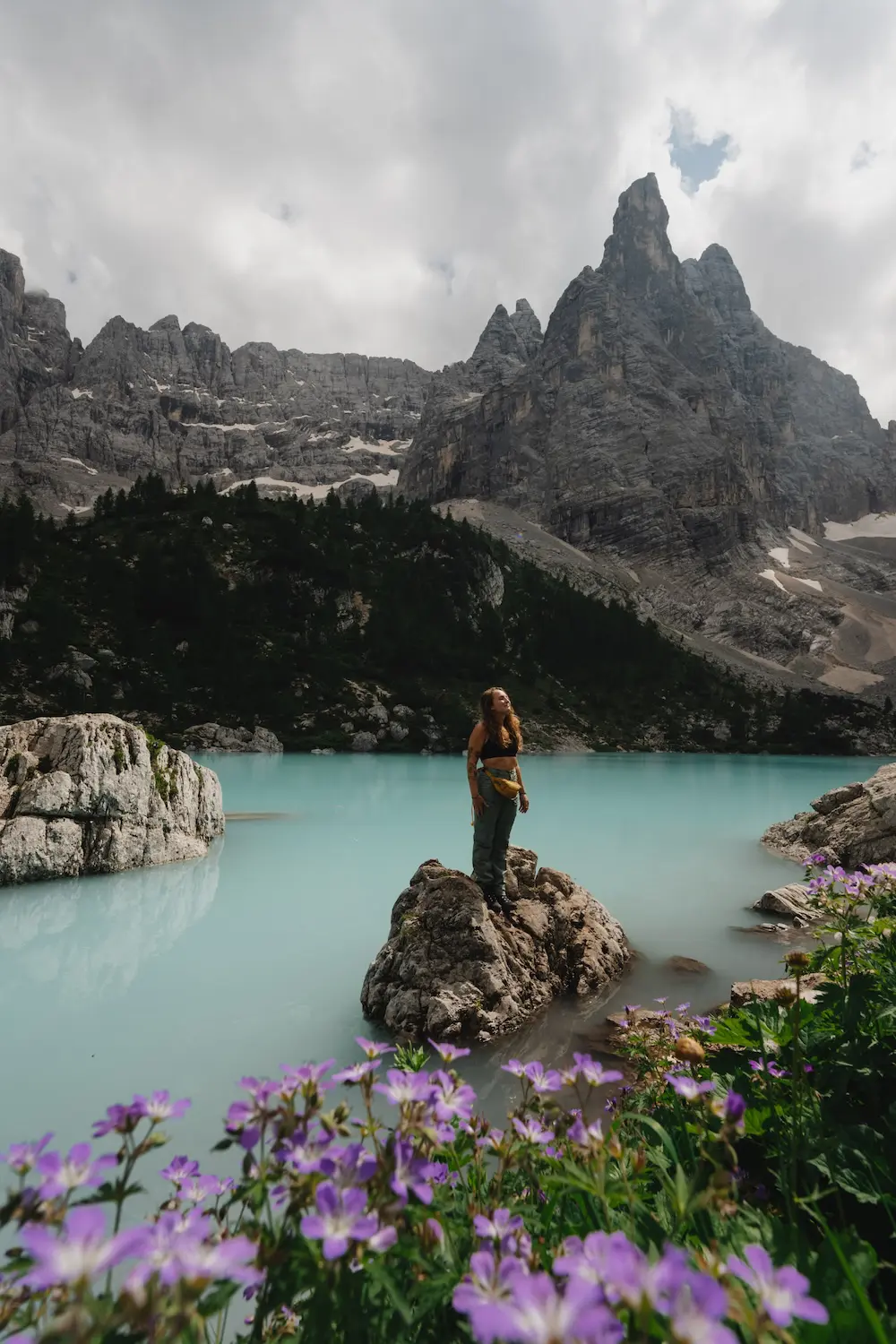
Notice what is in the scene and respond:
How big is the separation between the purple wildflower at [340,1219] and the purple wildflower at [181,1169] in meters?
0.58

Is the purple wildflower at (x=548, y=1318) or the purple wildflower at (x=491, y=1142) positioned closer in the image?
the purple wildflower at (x=548, y=1318)

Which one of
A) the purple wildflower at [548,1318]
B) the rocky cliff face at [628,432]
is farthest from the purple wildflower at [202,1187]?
the rocky cliff face at [628,432]

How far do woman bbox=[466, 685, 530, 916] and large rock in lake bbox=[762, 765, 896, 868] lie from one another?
5.15m

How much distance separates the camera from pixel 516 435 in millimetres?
151625

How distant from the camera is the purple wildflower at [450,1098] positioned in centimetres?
128

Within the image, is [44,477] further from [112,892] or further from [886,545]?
[886,545]

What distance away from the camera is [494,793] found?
6605 millimetres

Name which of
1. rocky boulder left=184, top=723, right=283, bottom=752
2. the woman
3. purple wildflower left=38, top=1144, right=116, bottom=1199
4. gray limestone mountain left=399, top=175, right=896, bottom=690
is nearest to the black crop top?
the woman

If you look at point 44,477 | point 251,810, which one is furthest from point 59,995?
point 44,477

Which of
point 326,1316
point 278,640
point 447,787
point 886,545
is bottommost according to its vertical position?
point 447,787

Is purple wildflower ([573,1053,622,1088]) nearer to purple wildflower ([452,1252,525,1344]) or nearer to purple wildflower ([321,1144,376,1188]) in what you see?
purple wildflower ([452,1252,525,1344])

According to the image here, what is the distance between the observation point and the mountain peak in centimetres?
17925

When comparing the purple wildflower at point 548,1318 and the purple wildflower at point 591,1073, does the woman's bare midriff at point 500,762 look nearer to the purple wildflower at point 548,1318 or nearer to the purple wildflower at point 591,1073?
the purple wildflower at point 591,1073

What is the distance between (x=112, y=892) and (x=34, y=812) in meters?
1.88
